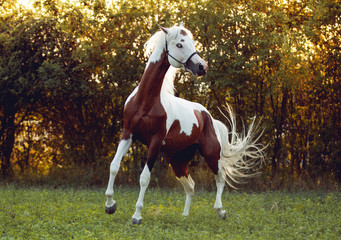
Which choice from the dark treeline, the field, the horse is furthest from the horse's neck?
the dark treeline

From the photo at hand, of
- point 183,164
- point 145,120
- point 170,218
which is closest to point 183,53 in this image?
point 145,120

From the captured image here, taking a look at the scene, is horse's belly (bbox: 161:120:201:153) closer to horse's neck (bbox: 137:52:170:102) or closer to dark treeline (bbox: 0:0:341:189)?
horse's neck (bbox: 137:52:170:102)

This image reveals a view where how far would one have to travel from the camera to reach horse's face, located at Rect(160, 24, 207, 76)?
569 cm

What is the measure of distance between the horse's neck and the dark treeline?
14.0ft

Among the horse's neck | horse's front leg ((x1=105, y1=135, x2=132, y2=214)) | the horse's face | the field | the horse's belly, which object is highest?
the horse's face

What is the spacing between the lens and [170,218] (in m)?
6.34

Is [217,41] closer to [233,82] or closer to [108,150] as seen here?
[233,82]

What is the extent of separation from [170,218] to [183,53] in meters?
2.26

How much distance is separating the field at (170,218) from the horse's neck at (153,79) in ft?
5.38

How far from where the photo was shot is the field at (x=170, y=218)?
204 inches

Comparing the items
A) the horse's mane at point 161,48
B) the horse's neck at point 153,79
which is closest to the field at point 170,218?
the horse's neck at point 153,79

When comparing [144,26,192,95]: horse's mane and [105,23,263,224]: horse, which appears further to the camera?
[144,26,192,95]: horse's mane

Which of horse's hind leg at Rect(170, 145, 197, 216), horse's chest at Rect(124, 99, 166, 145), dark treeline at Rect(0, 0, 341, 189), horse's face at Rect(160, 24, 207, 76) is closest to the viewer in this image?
horse's face at Rect(160, 24, 207, 76)

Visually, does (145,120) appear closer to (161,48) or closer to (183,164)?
(161,48)
